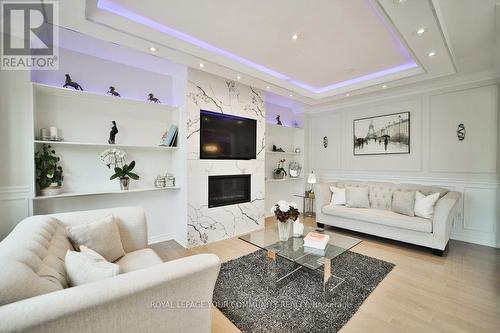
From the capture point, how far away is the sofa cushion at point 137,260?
166 centimetres

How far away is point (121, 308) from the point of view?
0.93m

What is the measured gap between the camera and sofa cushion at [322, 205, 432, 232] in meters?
3.04

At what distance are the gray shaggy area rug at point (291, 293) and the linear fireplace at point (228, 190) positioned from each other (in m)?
1.05

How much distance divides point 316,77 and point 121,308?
3.88 m

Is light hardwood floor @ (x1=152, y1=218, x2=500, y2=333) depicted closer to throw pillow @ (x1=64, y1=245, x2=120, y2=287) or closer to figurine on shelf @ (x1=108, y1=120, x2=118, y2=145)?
throw pillow @ (x1=64, y1=245, x2=120, y2=287)

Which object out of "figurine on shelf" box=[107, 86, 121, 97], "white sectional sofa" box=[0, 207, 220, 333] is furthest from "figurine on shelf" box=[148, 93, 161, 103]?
"white sectional sofa" box=[0, 207, 220, 333]

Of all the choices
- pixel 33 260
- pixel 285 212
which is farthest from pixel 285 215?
pixel 33 260

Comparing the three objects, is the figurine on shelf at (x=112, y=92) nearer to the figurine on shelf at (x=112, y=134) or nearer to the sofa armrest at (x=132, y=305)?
the figurine on shelf at (x=112, y=134)

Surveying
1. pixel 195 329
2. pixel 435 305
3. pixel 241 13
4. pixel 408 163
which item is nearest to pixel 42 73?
pixel 241 13

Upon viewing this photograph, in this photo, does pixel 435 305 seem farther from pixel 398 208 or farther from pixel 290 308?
pixel 398 208

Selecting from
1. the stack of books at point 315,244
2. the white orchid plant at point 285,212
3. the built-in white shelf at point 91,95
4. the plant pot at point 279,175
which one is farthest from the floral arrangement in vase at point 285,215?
the plant pot at point 279,175

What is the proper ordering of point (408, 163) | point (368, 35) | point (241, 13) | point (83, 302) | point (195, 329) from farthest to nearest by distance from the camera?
point (408, 163) < point (368, 35) < point (241, 13) < point (195, 329) < point (83, 302)

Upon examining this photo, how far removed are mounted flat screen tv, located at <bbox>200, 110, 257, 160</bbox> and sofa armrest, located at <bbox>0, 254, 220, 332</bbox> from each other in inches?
93.6

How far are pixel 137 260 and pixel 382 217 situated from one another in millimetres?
3313
